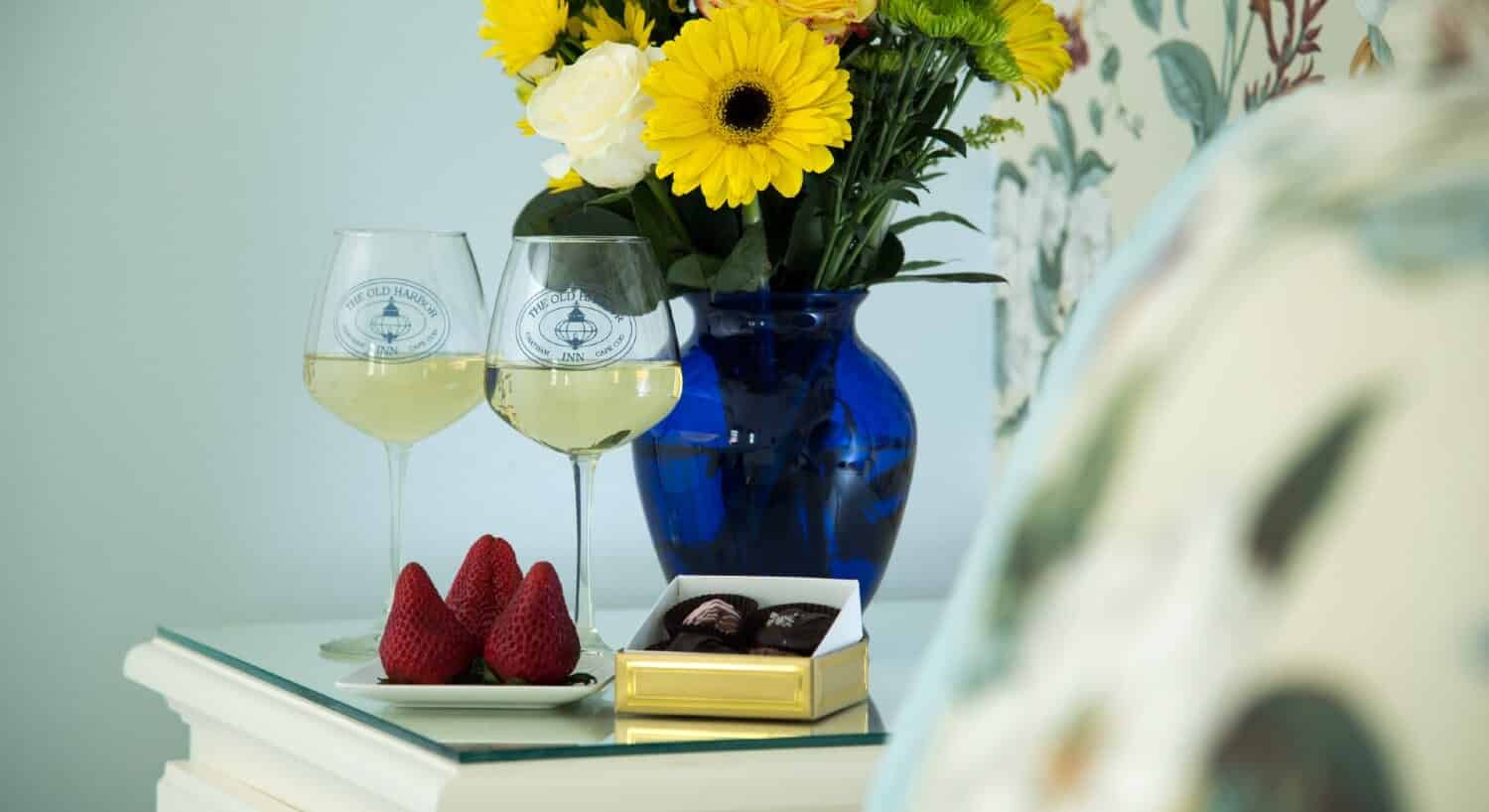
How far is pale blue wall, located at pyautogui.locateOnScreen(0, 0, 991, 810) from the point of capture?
5.56 feet

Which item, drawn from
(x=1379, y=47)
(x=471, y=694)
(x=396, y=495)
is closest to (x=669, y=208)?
(x=396, y=495)

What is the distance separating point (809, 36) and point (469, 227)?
3.21 feet

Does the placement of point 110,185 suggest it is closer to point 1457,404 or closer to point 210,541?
point 210,541

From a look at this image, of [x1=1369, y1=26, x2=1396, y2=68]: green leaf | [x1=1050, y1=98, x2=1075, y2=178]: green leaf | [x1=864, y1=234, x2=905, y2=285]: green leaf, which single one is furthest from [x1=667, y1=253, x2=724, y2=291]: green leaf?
[x1=1050, y1=98, x2=1075, y2=178]: green leaf

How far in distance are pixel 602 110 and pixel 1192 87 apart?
0.65m

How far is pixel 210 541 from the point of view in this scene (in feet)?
5.75

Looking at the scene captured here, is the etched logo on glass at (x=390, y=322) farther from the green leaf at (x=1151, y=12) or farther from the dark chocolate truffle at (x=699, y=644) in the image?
the green leaf at (x=1151, y=12)

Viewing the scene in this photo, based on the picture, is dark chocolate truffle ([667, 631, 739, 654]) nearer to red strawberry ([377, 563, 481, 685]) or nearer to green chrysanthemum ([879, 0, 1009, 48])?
red strawberry ([377, 563, 481, 685])

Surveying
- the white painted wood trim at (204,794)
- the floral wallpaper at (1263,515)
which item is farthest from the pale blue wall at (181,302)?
the floral wallpaper at (1263,515)

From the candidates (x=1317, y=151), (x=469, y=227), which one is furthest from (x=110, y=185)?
(x=1317, y=151)

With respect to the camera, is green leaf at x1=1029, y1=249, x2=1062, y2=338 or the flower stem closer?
the flower stem

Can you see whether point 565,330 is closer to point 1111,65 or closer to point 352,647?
point 352,647

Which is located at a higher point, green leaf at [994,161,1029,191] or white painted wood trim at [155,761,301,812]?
green leaf at [994,161,1029,191]

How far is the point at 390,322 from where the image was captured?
0.93 meters
